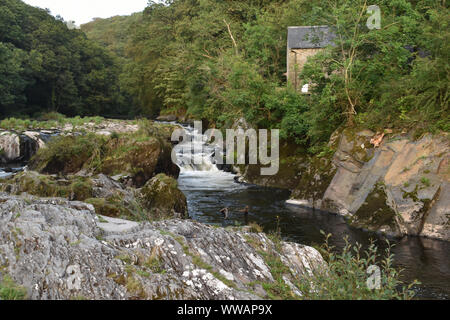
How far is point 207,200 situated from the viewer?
1722cm

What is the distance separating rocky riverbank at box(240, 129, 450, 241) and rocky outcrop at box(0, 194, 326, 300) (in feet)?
23.7

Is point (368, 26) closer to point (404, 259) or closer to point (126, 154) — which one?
point (404, 259)

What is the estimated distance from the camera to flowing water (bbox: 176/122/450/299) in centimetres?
969

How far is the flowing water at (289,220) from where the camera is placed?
382 inches

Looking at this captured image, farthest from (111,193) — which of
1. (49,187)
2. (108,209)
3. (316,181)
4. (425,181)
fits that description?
(425,181)

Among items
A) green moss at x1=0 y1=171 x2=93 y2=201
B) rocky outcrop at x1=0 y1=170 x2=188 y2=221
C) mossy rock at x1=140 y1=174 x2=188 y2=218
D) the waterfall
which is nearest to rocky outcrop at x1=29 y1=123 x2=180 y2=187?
the waterfall

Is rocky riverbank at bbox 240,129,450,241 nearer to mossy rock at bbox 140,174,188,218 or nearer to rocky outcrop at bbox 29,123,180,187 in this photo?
mossy rock at bbox 140,174,188,218

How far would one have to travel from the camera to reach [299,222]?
14.1 meters

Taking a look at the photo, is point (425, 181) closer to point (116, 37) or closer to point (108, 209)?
point (108, 209)

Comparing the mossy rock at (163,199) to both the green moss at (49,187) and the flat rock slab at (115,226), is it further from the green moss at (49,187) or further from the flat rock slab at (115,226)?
the flat rock slab at (115,226)

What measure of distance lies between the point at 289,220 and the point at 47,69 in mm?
41417

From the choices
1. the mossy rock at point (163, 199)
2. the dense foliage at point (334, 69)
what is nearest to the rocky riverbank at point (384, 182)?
the dense foliage at point (334, 69)

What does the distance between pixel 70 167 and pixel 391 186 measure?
14301 millimetres
